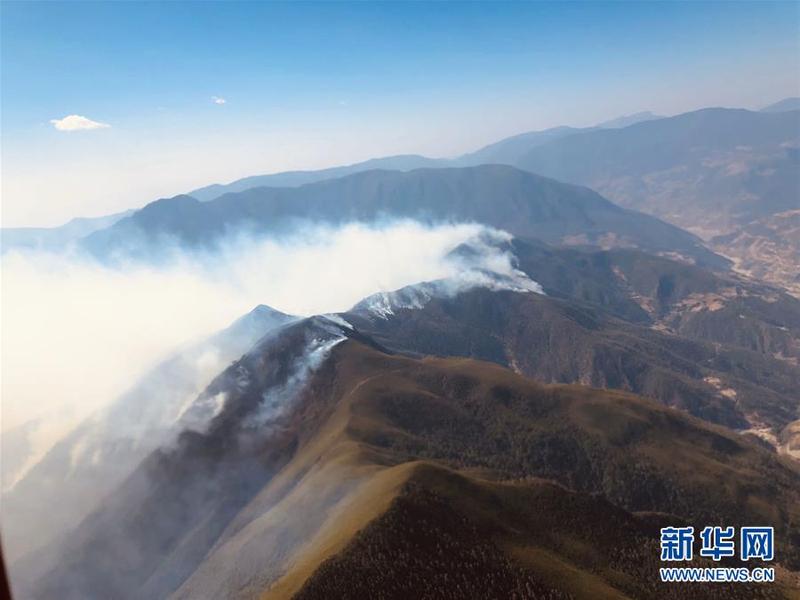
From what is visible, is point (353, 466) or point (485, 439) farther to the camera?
point (485, 439)

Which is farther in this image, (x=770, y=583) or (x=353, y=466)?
(x=353, y=466)

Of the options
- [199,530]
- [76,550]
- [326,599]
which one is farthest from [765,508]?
[76,550]

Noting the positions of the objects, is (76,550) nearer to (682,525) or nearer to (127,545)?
(127,545)

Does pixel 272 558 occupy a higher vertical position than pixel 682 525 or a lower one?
higher

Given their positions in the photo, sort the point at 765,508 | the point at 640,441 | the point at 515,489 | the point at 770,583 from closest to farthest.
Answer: the point at 770,583 → the point at 515,489 → the point at 765,508 → the point at 640,441

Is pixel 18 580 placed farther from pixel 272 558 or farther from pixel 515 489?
pixel 515 489

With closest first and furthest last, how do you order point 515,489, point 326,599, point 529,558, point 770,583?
1. point 326,599
2. point 529,558
3. point 770,583
4. point 515,489

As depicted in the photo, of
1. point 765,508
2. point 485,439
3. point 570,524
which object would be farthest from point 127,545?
point 765,508

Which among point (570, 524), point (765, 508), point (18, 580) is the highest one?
point (570, 524)

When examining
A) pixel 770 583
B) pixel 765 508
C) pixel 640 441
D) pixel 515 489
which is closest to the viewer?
pixel 770 583
